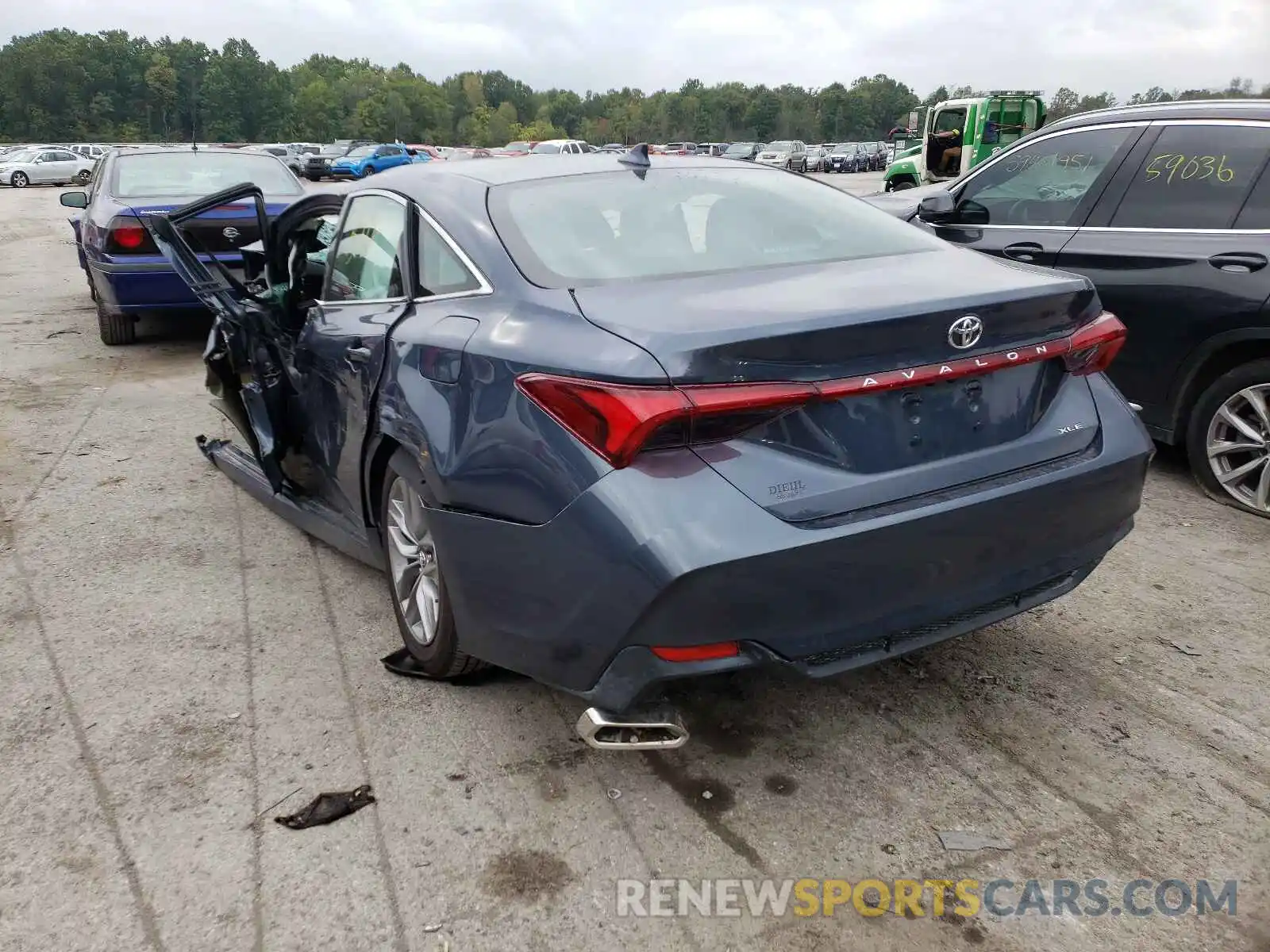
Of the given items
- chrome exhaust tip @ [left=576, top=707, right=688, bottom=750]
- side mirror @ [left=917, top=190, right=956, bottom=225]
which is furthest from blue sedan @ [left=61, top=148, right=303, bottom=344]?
chrome exhaust tip @ [left=576, top=707, right=688, bottom=750]

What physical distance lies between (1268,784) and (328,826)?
7.94ft

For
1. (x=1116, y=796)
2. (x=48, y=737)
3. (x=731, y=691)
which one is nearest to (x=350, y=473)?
(x=48, y=737)

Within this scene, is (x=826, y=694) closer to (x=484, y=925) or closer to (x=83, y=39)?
(x=484, y=925)

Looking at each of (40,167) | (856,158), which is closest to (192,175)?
(40,167)

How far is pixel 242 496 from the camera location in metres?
5.11

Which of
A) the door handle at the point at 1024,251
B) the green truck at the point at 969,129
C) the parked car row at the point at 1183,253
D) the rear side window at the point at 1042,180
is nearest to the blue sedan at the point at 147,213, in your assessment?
the rear side window at the point at 1042,180

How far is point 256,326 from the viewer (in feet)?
14.2

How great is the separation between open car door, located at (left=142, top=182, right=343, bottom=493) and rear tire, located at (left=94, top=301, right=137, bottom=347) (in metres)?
4.36

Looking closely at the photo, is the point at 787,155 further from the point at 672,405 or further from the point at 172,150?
the point at 672,405

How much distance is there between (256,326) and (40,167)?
44.3m

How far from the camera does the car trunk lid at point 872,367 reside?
7.48ft

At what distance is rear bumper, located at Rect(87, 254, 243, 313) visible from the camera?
788 cm

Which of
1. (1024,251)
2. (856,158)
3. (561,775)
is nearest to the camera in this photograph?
(561,775)

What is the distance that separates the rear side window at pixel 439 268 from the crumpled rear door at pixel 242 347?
1282 millimetres
